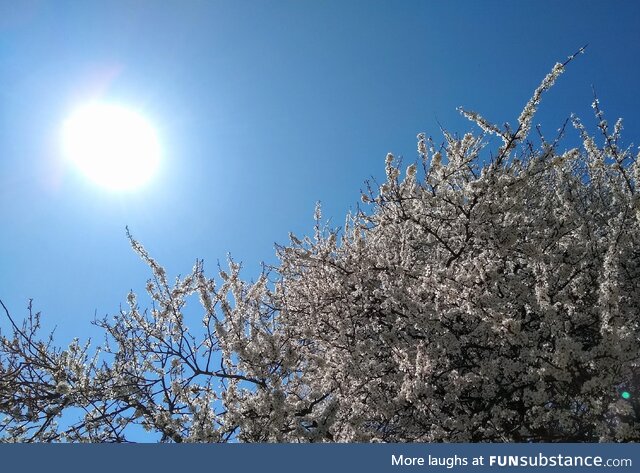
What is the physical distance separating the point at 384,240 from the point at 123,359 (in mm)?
4108

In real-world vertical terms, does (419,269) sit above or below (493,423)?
above

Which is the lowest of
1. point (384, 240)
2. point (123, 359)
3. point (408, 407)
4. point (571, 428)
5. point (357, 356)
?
point (571, 428)

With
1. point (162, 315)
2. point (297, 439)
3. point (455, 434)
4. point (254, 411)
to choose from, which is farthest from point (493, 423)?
point (162, 315)

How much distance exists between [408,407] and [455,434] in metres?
0.75

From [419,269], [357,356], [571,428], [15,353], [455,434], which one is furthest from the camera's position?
[15,353]

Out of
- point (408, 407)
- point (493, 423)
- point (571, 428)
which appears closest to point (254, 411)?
point (408, 407)

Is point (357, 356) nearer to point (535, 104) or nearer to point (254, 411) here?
point (254, 411)

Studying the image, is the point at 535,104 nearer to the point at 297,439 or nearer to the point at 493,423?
the point at 493,423

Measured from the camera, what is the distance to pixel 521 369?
15.8ft

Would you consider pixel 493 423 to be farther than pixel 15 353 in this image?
No

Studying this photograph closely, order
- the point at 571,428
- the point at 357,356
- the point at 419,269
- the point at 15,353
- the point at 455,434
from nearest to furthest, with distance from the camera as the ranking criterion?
the point at 571,428
the point at 455,434
the point at 357,356
the point at 419,269
the point at 15,353

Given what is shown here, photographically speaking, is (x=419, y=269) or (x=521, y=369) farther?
(x=419, y=269)

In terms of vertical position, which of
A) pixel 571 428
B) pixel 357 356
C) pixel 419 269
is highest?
pixel 419 269

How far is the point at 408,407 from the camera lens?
5.73 meters
